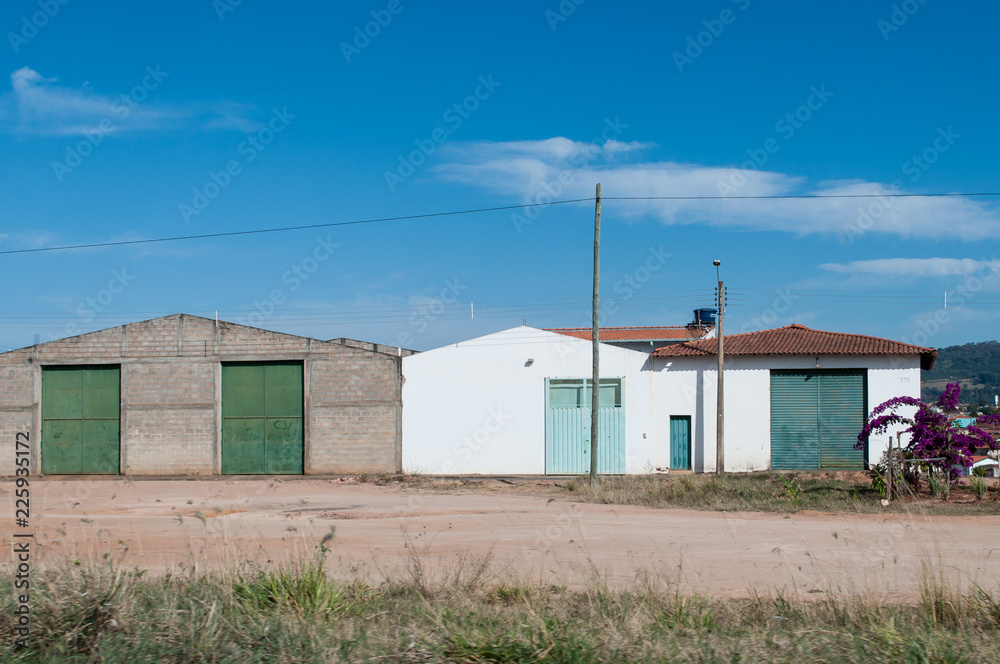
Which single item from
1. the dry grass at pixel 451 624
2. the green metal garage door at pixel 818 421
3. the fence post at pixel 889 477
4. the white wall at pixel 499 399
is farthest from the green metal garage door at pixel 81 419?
the fence post at pixel 889 477

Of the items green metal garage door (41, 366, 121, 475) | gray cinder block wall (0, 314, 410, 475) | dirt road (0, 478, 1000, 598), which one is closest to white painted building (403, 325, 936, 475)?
gray cinder block wall (0, 314, 410, 475)

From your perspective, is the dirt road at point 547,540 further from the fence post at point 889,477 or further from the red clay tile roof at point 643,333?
the red clay tile roof at point 643,333

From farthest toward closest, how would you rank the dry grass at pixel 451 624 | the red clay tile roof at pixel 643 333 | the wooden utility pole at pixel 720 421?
the red clay tile roof at pixel 643 333
the wooden utility pole at pixel 720 421
the dry grass at pixel 451 624

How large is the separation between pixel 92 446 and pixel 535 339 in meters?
16.5

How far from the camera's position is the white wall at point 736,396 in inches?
1140

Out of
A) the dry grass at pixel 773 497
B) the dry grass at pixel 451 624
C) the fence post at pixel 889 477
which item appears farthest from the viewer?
the fence post at pixel 889 477

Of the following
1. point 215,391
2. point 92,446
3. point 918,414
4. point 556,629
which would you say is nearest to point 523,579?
point 556,629

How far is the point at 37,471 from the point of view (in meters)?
30.3

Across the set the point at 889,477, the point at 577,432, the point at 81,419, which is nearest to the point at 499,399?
the point at 577,432

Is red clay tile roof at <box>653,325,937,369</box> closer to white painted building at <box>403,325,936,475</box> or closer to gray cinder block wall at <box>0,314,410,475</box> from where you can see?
white painted building at <box>403,325,936,475</box>

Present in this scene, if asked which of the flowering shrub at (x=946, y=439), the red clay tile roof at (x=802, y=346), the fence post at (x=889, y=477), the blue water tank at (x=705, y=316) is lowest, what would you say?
the fence post at (x=889, y=477)

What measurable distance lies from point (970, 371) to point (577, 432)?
112613 mm

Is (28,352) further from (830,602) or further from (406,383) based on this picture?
(830,602)

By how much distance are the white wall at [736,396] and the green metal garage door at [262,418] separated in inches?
509
